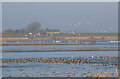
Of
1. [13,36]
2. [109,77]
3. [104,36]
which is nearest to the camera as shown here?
[109,77]

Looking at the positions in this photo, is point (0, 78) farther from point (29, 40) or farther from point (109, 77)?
point (29, 40)

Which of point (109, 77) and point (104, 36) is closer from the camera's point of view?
point (109, 77)

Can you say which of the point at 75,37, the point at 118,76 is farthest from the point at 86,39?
the point at 118,76

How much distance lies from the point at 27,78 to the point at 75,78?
2577 mm

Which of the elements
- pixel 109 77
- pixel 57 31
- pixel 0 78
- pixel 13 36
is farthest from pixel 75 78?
pixel 57 31

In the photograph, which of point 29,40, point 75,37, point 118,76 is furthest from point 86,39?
point 118,76

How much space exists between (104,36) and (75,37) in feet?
37.2

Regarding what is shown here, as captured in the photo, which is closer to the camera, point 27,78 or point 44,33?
point 27,78

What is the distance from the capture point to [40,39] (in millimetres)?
175625

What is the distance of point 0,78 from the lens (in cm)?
2475

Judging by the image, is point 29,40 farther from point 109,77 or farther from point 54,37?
point 109,77

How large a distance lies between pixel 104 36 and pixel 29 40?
28.7 metres

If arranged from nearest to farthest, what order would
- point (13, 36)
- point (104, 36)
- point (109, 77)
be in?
1. point (109, 77)
2. point (13, 36)
3. point (104, 36)

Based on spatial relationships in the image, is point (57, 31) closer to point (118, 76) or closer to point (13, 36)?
point (13, 36)
